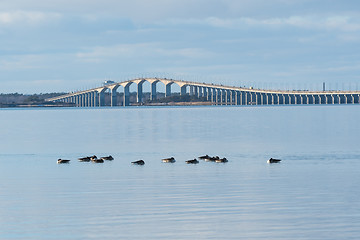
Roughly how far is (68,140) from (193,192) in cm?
2770

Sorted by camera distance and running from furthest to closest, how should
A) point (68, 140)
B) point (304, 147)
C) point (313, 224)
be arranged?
point (68, 140), point (304, 147), point (313, 224)

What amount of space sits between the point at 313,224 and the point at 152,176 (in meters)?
9.54

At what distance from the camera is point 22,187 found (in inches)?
776

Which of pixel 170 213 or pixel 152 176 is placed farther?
pixel 152 176

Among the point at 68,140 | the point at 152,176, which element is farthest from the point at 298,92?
the point at 152,176

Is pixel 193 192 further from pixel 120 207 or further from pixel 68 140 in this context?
pixel 68 140

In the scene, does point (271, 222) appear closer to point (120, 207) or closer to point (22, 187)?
point (120, 207)

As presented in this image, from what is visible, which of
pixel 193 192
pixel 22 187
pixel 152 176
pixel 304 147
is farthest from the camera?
pixel 304 147

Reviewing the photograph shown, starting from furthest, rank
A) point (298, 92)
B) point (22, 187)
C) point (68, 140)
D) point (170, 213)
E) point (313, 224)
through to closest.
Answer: point (298, 92), point (68, 140), point (22, 187), point (170, 213), point (313, 224)

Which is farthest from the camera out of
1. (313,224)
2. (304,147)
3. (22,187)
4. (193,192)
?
(304,147)

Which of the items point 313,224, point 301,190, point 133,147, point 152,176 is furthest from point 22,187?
point 133,147

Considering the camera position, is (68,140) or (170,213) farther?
(68,140)

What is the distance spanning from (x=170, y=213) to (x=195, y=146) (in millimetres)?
22575

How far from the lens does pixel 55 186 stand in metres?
20.0
